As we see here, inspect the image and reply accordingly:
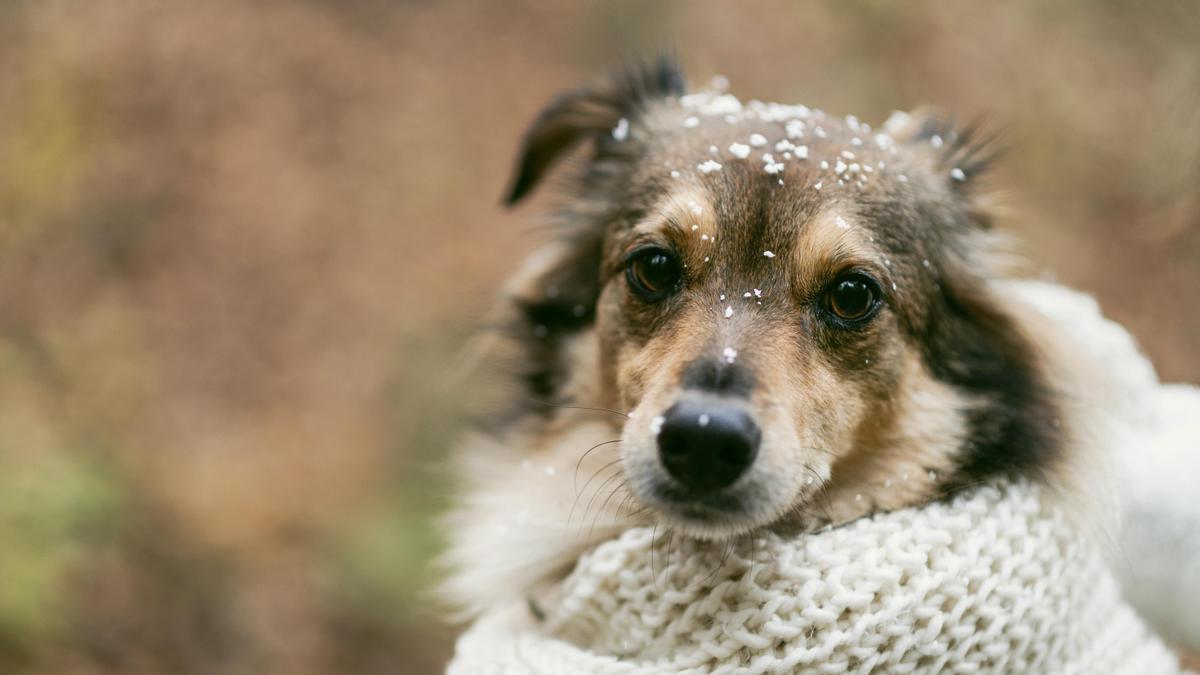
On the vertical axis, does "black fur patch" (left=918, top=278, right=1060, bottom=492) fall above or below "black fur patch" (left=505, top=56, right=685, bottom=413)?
below

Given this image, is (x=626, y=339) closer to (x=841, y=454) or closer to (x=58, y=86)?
(x=841, y=454)

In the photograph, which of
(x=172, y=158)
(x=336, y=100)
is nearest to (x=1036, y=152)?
(x=336, y=100)

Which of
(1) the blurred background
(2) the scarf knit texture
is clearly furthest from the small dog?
(1) the blurred background

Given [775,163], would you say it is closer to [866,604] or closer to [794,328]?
[794,328]

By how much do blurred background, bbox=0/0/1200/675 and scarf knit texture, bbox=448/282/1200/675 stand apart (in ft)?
8.31

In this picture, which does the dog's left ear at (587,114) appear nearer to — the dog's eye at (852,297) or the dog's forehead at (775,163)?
the dog's forehead at (775,163)

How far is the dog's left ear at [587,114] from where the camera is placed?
124 inches

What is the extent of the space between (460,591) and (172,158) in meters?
4.83

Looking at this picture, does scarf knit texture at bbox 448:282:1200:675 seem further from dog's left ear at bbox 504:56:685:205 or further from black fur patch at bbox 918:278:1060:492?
dog's left ear at bbox 504:56:685:205

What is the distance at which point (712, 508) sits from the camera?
7.24 ft

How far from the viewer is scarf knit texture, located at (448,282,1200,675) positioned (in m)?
2.15

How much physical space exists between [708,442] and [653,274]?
2.06 ft

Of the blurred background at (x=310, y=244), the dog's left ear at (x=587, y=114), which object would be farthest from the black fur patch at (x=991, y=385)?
the blurred background at (x=310, y=244)

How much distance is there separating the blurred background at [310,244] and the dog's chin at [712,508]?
3.08 meters
